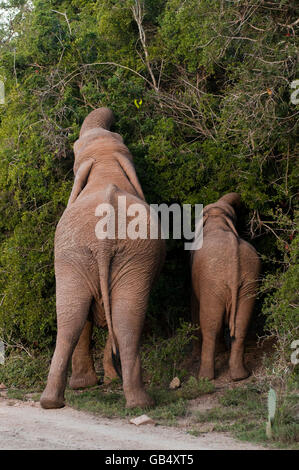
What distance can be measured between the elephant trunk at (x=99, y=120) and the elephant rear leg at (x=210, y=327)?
8.92 feet

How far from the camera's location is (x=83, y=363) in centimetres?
777

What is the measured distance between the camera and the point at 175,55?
10805 mm

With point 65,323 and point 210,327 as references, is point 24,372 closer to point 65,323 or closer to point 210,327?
point 65,323

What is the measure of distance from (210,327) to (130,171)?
80.7 inches

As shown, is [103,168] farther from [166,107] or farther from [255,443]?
[255,443]

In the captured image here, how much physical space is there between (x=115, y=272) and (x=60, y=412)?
4.74 ft

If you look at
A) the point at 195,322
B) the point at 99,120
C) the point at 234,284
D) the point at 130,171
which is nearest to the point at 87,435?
the point at 234,284

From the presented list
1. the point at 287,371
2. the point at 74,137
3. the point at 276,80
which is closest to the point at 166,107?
the point at 74,137

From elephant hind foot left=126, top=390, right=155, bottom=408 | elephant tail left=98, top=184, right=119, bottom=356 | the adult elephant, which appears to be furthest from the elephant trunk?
elephant hind foot left=126, top=390, right=155, bottom=408

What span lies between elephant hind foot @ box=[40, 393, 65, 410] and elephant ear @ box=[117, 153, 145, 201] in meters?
2.42

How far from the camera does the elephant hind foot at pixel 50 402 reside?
21.2ft

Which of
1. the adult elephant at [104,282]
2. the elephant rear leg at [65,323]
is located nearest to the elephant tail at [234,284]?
the adult elephant at [104,282]

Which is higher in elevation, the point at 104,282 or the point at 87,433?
the point at 104,282

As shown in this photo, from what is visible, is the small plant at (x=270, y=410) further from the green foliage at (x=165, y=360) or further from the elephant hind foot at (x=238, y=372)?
the green foliage at (x=165, y=360)
